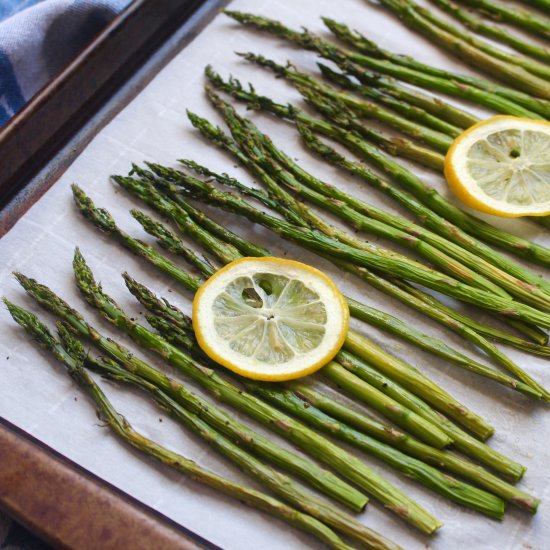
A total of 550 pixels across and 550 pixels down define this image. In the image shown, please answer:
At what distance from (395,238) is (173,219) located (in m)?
0.98

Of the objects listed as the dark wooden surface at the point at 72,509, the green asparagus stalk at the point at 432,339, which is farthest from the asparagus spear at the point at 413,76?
the dark wooden surface at the point at 72,509

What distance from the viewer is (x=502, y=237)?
3316 mm

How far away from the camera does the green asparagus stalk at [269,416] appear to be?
8.77ft

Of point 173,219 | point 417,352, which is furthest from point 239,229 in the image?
point 417,352

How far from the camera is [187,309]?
3.20 meters

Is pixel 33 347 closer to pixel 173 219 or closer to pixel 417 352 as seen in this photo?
pixel 173 219

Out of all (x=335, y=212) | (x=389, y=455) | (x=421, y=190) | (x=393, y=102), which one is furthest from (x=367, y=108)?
(x=389, y=455)

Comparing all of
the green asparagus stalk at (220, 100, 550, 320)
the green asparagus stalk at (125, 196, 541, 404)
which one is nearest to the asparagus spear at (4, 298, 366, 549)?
the green asparagus stalk at (125, 196, 541, 404)

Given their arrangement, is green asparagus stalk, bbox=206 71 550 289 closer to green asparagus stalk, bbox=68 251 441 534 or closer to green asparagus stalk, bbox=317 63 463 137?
green asparagus stalk, bbox=317 63 463 137

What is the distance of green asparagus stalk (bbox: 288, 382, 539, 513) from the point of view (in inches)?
107

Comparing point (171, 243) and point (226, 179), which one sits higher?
point (226, 179)

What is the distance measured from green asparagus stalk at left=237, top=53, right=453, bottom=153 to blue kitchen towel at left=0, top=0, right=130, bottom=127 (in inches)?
26.0

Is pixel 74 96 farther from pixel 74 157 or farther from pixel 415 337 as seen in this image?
pixel 415 337

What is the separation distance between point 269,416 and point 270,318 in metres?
0.37
